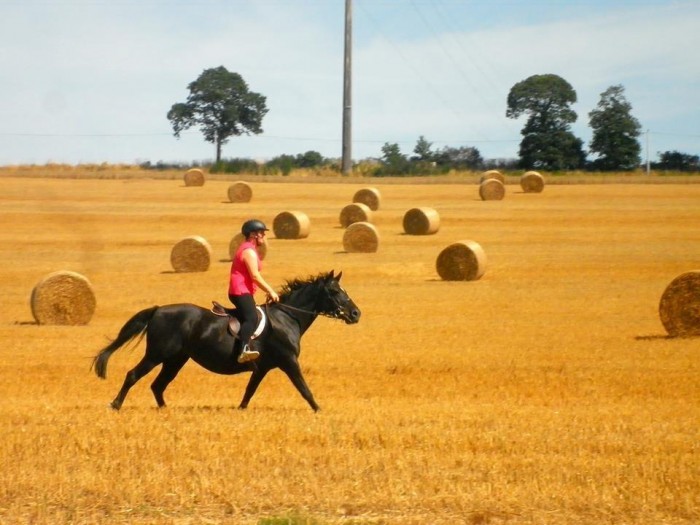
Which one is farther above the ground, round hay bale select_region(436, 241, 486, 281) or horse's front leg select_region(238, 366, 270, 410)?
horse's front leg select_region(238, 366, 270, 410)

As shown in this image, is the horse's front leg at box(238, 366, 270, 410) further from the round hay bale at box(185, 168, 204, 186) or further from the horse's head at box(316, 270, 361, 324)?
the round hay bale at box(185, 168, 204, 186)

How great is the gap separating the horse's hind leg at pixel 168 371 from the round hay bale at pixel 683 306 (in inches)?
469

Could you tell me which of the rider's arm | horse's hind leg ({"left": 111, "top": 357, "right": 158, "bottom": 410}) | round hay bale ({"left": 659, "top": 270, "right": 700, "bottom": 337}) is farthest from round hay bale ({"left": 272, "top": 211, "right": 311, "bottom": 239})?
the rider's arm

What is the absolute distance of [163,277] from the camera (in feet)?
115

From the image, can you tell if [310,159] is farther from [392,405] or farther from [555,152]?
[392,405]

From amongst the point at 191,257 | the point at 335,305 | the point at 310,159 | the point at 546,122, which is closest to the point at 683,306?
the point at 335,305

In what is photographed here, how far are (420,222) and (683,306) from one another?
24093 millimetres

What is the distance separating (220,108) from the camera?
347ft

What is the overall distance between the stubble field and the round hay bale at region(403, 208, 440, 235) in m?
2.25

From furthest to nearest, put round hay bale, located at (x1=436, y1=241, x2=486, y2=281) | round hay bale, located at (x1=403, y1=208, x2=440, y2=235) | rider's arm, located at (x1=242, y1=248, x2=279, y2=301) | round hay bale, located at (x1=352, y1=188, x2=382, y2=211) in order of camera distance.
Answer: round hay bale, located at (x1=352, y1=188, x2=382, y2=211), round hay bale, located at (x1=403, y1=208, x2=440, y2=235), round hay bale, located at (x1=436, y1=241, x2=486, y2=281), rider's arm, located at (x1=242, y1=248, x2=279, y2=301)

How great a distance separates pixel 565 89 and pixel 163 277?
64598mm

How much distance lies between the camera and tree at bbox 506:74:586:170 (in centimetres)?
8550

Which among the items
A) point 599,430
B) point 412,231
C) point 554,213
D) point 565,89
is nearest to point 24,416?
point 599,430

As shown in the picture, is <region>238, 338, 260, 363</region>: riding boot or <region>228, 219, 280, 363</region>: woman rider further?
<region>238, 338, 260, 363</region>: riding boot
